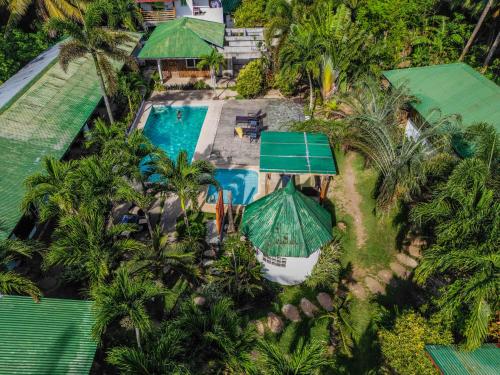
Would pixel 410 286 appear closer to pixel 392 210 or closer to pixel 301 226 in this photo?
pixel 392 210

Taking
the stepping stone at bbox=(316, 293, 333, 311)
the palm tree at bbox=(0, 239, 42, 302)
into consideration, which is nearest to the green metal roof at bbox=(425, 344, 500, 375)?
the stepping stone at bbox=(316, 293, 333, 311)

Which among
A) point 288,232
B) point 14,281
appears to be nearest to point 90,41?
point 14,281

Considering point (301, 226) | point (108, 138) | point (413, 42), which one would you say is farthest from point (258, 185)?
point (413, 42)

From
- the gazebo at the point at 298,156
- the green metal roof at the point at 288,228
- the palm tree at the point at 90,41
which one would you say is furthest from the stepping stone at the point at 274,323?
the palm tree at the point at 90,41

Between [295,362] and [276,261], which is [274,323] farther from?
[295,362]

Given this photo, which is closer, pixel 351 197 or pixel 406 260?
pixel 406 260

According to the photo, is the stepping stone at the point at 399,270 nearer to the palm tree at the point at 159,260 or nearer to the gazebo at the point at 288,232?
the gazebo at the point at 288,232
